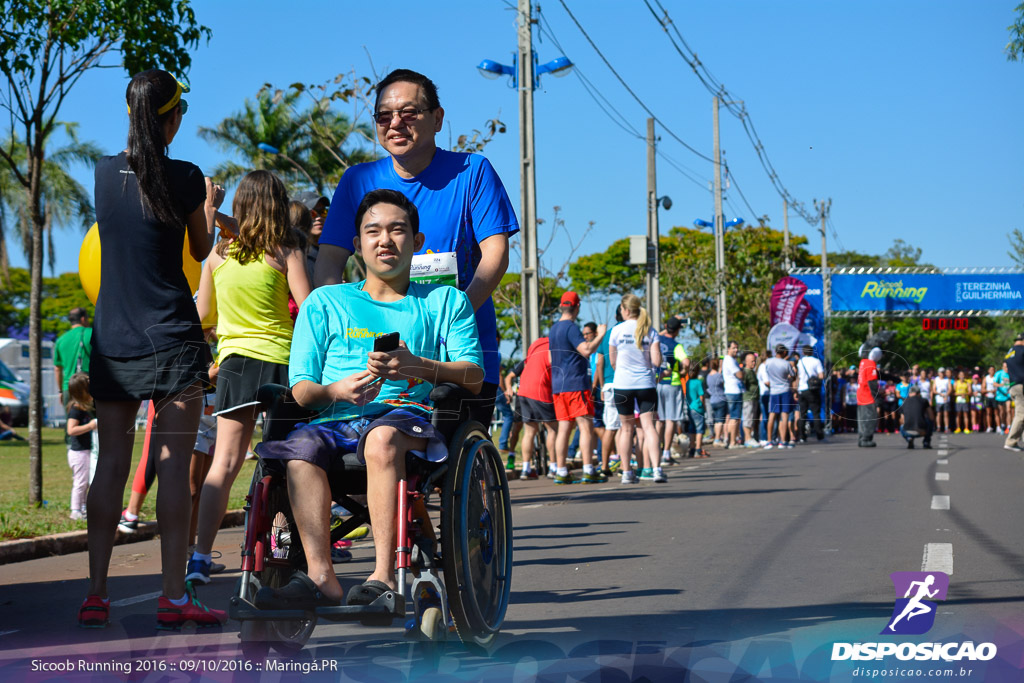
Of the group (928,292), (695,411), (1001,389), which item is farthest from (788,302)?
(695,411)

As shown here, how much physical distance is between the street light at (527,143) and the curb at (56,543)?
904cm

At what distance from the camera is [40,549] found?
25.0 feet

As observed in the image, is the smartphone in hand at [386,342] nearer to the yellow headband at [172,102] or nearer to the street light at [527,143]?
the yellow headband at [172,102]

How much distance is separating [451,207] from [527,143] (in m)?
12.8

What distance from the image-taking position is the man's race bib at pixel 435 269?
185 inches

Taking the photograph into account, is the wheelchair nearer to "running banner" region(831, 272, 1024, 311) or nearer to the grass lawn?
the grass lawn

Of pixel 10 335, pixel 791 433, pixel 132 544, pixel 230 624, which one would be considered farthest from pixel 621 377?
pixel 10 335

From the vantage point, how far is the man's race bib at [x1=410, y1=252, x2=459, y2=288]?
15.4ft

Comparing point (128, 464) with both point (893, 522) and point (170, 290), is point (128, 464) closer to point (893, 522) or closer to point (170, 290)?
point (170, 290)

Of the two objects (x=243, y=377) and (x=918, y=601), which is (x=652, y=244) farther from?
(x=243, y=377)

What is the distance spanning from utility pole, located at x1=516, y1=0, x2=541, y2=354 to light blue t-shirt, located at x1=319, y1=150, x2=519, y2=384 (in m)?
11.9

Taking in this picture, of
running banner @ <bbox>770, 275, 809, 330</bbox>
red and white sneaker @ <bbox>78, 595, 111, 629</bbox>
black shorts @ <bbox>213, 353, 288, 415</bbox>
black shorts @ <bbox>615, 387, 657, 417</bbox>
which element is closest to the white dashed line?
red and white sneaker @ <bbox>78, 595, 111, 629</bbox>

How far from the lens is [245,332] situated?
5.55 metres

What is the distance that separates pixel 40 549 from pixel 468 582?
4.72 metres
